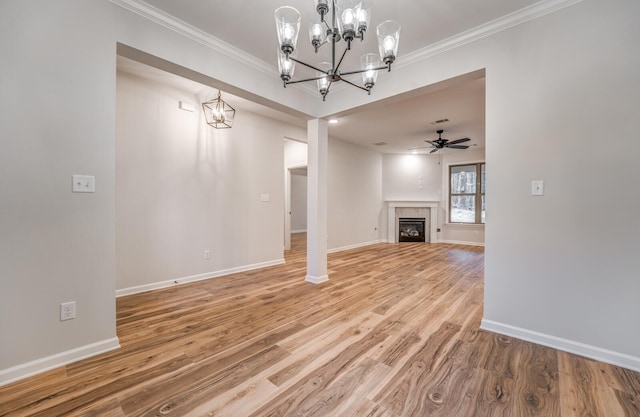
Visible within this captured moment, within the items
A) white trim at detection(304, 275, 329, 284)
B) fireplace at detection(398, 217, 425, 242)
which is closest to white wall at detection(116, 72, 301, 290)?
white trim at detection(304, 275, 329, 284)

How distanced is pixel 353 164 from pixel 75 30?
5713 millimetres

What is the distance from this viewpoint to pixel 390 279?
3893 mm

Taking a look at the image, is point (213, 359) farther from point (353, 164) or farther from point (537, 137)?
point (353, 164)

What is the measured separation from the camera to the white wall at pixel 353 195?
6293 millimetres

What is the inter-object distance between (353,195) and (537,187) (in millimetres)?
4878

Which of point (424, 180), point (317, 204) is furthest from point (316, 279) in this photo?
point (424, 180)

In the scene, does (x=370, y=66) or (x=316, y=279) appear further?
(x=316, y=279)

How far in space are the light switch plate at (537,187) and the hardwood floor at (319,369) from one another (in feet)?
3.97

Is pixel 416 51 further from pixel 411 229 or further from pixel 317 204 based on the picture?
pixel 411 229

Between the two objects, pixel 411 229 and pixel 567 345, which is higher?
pixel 411 229

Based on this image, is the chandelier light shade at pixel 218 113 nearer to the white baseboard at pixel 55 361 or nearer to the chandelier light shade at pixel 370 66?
the chandelier light shade at pixel 370 66

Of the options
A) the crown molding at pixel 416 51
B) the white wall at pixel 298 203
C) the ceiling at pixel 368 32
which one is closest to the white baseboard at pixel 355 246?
the ceiling at pixel 368 32

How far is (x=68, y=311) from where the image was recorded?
6.05 feet

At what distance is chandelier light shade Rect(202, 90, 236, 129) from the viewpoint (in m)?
3.73
